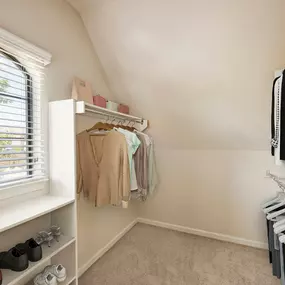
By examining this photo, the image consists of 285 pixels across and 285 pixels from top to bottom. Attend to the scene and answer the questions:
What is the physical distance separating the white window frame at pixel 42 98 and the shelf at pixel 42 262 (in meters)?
0.42

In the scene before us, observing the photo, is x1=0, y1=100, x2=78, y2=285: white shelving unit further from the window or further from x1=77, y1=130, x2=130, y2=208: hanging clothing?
A: x1=77, y1=130, x2=130, y2=208: hanging clothing

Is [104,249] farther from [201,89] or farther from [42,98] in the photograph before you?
[201,89]

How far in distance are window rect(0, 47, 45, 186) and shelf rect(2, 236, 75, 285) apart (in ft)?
1.69

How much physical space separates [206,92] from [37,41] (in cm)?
158

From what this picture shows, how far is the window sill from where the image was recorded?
132 cm

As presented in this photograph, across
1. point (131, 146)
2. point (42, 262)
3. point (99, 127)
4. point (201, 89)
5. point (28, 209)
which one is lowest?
point (42, 262)

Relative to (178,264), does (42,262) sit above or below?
above

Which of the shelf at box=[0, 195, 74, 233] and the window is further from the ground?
the window

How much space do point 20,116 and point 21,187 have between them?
1.71 feet

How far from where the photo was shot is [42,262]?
1236 millimetres

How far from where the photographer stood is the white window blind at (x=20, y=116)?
1362mm

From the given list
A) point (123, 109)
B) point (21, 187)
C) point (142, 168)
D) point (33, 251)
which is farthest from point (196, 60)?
point (33, 251)

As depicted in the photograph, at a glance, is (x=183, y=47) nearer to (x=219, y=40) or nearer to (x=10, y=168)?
(x=219, y=40)

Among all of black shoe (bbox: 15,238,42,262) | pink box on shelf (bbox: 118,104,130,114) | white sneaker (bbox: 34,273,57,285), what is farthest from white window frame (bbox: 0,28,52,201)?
pink box on shelf (bbox: 118,104,130,114)
